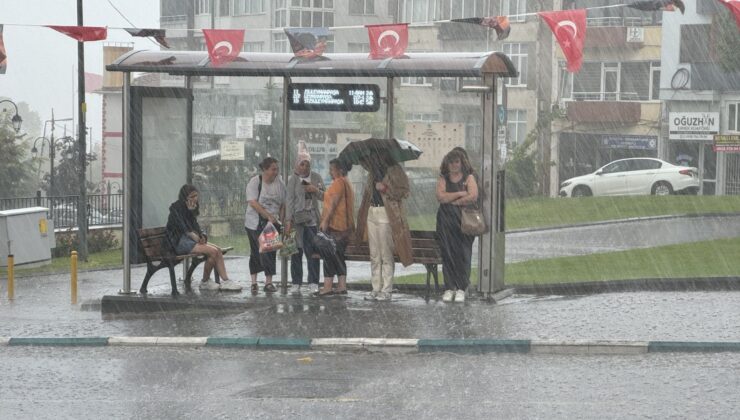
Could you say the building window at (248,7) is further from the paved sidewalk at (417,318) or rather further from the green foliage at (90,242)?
the paved sidewalk at (417,318)

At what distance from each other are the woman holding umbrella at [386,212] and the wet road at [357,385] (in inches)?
128

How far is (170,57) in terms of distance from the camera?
1562cm

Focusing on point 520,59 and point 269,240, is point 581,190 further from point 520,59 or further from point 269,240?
point 269,240

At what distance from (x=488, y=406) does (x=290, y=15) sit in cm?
6279

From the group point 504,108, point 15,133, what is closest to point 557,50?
point 15,133

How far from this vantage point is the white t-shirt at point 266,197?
52.7ft

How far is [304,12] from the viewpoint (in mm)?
70625

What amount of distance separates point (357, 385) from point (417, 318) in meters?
3.79

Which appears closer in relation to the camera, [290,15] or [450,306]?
[450,306]

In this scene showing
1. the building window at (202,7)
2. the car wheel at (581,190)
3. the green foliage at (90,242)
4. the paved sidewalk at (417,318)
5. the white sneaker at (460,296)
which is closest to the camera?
the paved sidewalk at (417,318)

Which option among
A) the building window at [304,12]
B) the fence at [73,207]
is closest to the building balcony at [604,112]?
the building window at [304,12]

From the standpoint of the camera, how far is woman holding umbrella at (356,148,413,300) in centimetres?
1520

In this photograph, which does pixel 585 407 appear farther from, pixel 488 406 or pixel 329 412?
pixel 329 412

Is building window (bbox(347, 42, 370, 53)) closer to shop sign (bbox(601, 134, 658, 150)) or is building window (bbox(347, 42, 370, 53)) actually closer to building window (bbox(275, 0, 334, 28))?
building window (bbox(275, 0, 334, 28))
